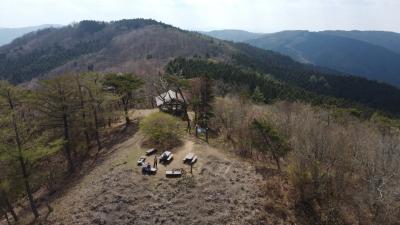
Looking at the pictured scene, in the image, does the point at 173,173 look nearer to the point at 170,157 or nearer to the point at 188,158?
the point at 188,158

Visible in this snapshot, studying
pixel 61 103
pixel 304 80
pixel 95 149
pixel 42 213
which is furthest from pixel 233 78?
pixel 304 80

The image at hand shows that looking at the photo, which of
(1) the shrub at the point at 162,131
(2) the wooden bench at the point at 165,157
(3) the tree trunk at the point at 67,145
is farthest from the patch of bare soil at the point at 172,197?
(3) the tree trunk at the point at 67,145

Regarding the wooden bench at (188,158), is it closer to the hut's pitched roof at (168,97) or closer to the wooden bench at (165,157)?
the wooden bench at (165,157)

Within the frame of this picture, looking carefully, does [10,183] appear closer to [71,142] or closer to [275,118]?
[71,142]

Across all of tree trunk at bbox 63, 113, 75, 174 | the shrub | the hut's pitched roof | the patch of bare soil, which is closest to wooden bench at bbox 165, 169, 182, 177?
the patch of bare soil

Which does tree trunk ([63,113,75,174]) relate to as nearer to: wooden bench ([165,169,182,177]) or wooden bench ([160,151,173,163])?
wooden bench ([160,151,173,163])

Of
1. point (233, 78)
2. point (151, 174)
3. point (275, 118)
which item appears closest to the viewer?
point (151, 174)
